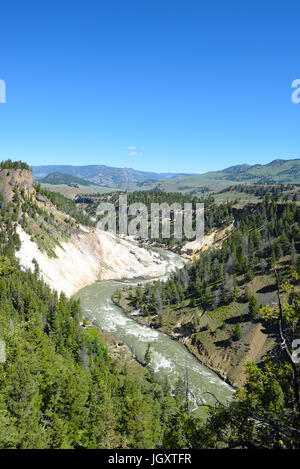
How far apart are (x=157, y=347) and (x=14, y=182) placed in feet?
286

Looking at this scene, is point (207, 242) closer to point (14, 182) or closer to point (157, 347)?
point (157, 347)

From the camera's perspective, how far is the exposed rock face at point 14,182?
105m

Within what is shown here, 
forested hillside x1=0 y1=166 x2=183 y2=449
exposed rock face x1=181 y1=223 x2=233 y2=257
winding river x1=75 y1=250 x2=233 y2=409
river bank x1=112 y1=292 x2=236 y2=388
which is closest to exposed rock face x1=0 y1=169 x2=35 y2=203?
winding river x1=75 y1=250 x2=233 y2=409

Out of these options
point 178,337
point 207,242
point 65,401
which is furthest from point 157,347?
point 207,242

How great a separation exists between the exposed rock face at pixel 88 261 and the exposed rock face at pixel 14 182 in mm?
19801

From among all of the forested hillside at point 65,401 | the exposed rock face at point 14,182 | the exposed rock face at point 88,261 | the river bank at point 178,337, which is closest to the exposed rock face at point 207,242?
the exposed rock face at point 88,261

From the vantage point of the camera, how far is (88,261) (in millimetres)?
104500

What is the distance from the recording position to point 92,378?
39.2 meters

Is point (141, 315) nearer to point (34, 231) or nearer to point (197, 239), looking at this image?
point (34, 231)

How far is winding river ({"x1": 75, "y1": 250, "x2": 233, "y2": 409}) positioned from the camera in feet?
162

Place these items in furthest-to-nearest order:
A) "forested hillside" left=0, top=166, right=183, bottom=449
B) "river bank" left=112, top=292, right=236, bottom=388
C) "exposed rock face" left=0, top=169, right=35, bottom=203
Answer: "exposed rock face" left=0, top=169, right=35, bottom=203 → "river bank" left=112, top=292, right=236, bottom=388 → "forested hillside" left=0, top=166, right=183, bottom=449

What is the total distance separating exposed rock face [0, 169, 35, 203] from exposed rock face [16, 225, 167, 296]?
19.8 metres

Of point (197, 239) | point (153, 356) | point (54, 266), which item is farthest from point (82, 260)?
point (197, 239)

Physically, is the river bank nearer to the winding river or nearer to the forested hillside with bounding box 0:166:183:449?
the winding river
